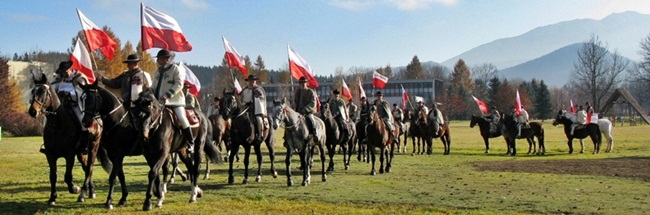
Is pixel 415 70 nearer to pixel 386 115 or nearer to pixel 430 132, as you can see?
pixel 430 132

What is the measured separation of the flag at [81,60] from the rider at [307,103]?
6.04 m

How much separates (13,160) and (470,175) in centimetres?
1856

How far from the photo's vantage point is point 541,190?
15.1 metres

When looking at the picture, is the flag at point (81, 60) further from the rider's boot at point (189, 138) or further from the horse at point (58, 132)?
the rider's boot at point (189, 138)

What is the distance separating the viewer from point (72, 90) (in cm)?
1238

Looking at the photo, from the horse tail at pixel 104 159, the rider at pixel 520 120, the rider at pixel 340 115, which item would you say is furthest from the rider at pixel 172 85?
the rider at pixel 520 120

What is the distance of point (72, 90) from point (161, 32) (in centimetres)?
255

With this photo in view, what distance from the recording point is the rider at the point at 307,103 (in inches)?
657

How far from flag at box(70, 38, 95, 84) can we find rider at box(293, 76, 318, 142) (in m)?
6.04

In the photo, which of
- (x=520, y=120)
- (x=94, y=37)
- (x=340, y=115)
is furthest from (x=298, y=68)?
(x=520, y=120)

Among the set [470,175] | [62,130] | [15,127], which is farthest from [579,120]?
Answer: [15,127]

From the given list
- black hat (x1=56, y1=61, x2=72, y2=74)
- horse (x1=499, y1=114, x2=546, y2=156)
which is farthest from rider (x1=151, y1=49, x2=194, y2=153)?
horse (x1=499, y1=114, x2=546, y2=156)

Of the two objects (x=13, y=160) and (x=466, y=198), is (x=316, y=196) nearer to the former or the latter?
(x=466, y=198)

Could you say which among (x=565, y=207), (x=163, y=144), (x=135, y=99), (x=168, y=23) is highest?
(x=168, y=23)
